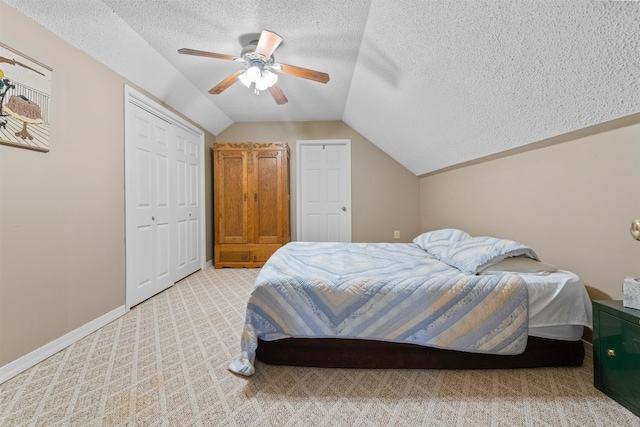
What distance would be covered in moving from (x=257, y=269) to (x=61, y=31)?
3005 mm

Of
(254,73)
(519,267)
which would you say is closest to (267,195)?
(254,73)

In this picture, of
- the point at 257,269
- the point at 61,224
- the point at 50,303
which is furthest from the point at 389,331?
the point at 257,269

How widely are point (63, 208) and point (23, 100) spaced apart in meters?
0.71

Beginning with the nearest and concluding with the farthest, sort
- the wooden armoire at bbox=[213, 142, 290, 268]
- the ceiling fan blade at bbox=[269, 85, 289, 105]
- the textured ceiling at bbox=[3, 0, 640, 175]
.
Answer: the textured ceiling at bbox=[3, 0, 640, 175]
the ceiling fan blade at bbox=[269, 85, 289, 105]
the wooden armoire at bbox=[213, 142, 290, 268]

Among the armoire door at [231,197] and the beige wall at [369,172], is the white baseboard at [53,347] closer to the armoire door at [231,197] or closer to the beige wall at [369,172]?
the armoire door at [231,197]

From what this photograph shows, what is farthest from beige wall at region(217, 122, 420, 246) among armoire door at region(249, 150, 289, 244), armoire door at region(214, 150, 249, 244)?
armoire door at region(214, 150, 249, 244)

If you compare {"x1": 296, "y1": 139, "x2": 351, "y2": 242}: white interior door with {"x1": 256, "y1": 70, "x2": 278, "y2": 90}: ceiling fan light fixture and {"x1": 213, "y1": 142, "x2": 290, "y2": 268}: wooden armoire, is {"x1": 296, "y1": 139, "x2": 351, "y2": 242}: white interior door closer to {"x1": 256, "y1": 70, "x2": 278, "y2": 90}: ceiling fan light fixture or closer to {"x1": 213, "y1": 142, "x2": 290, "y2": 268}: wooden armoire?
{"x1": 213, "y1": 142, "x2": 290, "y2": 268}: wooden armoire

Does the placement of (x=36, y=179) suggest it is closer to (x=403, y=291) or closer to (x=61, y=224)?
(x=61, y=224)

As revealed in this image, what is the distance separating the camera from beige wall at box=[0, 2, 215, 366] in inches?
56.9

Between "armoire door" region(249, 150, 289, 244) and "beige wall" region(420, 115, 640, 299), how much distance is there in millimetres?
2606

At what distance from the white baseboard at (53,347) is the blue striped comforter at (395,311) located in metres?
1.25

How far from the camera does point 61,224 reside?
1.73 metres

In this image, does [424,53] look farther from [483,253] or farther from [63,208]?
[63,208]

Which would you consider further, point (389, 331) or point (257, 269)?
point (257, 269)
